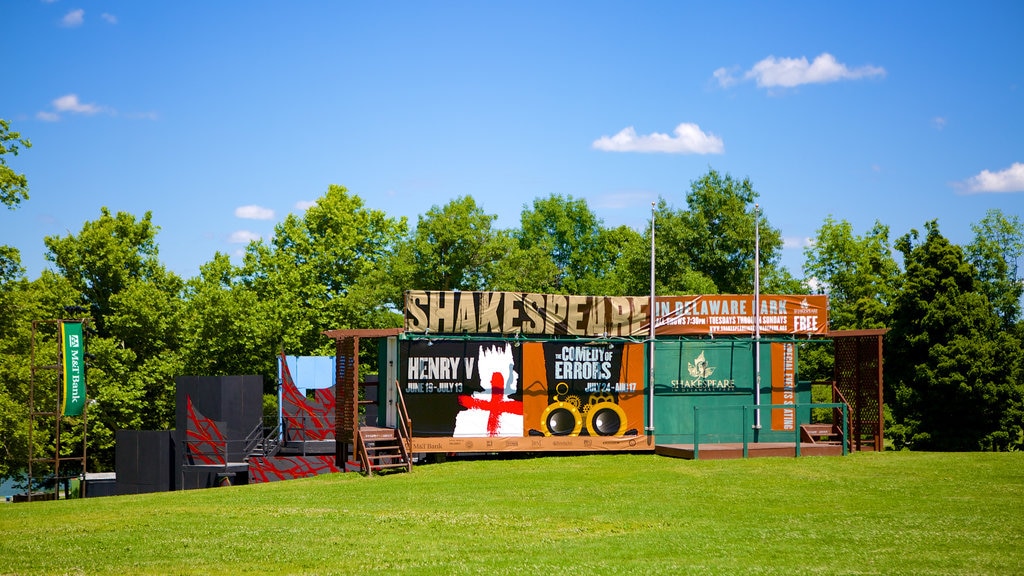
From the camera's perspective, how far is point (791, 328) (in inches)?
1249

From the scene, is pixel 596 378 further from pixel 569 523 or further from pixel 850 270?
pixel 850 270

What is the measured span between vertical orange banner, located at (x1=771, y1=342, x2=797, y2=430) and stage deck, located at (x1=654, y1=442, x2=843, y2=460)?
1222 millimetres

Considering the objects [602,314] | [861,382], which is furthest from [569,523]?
[861,382]

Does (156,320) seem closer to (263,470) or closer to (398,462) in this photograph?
(263,470)

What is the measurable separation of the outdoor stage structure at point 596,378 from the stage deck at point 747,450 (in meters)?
0.06

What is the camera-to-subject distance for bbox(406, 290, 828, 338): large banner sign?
29438 mm

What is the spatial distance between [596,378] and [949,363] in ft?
40.8

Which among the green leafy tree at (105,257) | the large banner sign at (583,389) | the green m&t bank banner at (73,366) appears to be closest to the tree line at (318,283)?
the green leafy tree at (105,257)

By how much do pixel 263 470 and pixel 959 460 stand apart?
2108 centimetres

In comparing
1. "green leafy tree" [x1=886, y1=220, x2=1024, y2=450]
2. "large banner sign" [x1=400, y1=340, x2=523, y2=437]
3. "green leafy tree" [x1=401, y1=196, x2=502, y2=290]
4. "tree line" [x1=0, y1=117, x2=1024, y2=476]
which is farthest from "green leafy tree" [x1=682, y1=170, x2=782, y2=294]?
"large banner sign" [x1=400, y1=340, x2=523, y2=437]

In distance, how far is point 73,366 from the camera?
35094 mm

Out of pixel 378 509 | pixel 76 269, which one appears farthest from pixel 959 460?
pixel 76 269

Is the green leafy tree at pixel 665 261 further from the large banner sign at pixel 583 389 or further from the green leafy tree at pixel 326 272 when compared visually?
the large banner sign at pixel 583 389

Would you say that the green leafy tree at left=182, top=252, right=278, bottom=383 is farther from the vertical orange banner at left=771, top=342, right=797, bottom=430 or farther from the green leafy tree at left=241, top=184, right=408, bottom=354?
the vertical orange banner at left=771, top=342, right=797, bottom=430
